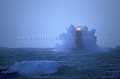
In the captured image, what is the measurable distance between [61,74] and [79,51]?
8778cm

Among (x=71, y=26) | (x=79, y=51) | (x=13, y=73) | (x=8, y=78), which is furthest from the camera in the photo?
(x=79, y=51)

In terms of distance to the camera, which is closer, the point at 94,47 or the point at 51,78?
the point at 51,78

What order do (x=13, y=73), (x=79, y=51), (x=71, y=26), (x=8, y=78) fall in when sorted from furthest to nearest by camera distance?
1. (x=79, y=51)
2. (x=71, y=26)
3. (x=13, y=73)
4. (x=8, y=78)

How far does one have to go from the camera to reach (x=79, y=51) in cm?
14412

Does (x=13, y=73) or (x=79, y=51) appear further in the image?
(x=79, y=51)

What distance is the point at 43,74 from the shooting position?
54.7 meters

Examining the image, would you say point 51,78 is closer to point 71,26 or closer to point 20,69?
point 20,69

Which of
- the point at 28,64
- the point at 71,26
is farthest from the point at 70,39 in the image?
the point at 28,64

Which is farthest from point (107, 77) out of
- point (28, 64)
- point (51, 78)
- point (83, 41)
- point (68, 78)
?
point (83, 41)

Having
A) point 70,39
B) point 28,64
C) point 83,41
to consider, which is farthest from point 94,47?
point 28,64

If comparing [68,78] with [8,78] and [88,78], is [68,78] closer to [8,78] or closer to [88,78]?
[88,78]

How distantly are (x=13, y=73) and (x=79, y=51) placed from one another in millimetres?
90150

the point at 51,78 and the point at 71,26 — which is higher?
the point at 71,26

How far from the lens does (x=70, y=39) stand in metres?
140
